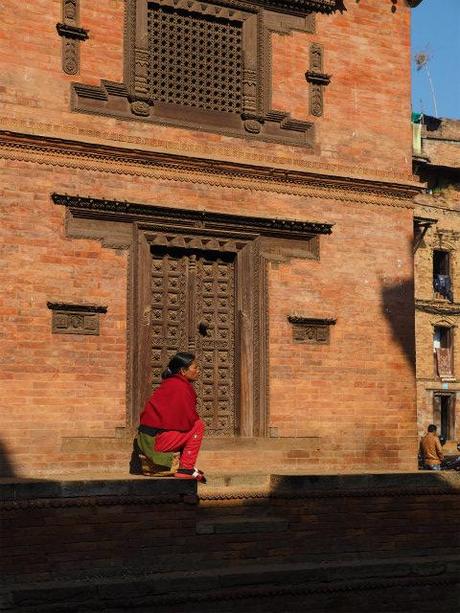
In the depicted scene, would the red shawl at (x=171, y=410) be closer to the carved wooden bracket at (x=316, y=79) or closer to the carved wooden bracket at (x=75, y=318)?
the carved wooden bracket at (x=75, y=318)

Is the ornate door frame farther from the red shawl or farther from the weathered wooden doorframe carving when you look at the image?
the red shawl

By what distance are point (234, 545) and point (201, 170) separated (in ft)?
17.2

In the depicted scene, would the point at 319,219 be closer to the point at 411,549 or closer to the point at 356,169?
the point at 356,169

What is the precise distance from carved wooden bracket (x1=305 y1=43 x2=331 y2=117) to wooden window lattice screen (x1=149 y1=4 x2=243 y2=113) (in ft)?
3.44

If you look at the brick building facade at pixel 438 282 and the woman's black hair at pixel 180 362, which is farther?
the brick building facade at pixel 438 282

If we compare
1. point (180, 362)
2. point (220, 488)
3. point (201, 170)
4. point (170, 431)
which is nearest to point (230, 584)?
point (220, 488)

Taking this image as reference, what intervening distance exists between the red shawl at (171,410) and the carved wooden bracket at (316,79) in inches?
200

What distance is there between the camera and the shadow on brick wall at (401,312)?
15.0 m

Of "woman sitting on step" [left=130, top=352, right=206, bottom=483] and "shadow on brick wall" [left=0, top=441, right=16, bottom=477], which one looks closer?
"woman sitting on step" [left=130, top=352, right=206, bottom=483]

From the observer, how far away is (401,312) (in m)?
15.1

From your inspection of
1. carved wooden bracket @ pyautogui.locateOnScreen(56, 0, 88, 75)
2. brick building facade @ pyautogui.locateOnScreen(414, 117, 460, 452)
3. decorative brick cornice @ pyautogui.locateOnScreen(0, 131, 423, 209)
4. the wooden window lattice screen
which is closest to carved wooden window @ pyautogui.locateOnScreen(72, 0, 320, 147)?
the wooden window lattice screen

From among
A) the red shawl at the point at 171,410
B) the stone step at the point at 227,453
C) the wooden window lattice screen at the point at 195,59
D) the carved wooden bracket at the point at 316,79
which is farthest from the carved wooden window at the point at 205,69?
the stone step at the point at 227,453

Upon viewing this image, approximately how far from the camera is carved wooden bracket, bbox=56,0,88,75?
1328 cm

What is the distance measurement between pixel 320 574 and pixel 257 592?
0.73 metres
